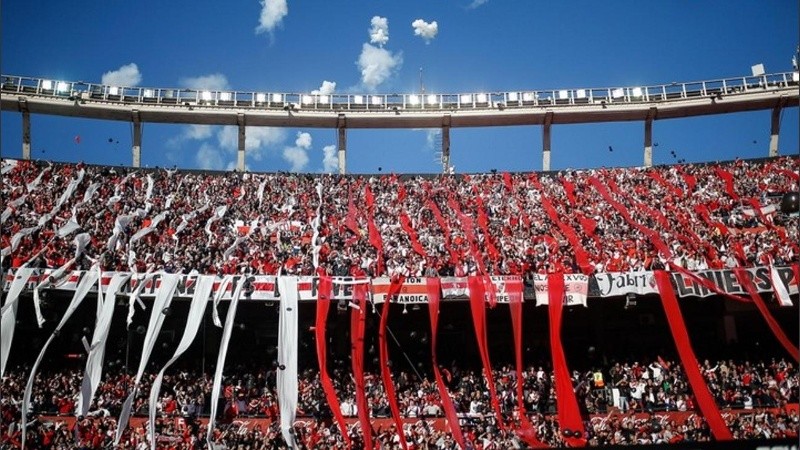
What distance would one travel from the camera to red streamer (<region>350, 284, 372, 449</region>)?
2235 centimetres

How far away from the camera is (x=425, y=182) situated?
131 feet

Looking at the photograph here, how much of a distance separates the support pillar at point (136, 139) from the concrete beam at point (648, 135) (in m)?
32.1

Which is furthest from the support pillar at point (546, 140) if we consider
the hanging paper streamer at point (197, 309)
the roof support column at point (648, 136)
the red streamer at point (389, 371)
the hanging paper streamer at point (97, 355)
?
the hanging paper streamer at point (97, 355)

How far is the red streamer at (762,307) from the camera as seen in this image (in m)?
23.8

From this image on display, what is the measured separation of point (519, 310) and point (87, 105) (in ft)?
96.8

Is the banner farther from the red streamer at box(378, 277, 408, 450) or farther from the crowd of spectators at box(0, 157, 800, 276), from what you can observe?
the crowd of spectators at box(0, 157, 800, 276)

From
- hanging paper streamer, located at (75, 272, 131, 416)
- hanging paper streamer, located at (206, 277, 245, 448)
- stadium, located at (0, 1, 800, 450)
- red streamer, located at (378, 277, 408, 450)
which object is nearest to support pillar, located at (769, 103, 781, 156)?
stadium, located at (0, 1, 800, 450)

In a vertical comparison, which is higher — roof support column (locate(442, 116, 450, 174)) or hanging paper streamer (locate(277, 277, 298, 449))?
roof support column (locate(442, 116, 450, 174))

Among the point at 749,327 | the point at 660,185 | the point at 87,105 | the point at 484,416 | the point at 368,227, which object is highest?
the point at 87,105

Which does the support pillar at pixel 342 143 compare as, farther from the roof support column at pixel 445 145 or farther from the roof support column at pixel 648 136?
the roof support column at pixel 648 136

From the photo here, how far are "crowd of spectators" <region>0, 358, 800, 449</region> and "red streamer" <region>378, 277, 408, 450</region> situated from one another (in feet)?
2.19

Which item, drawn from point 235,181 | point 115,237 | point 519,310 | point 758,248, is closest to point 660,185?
point 758,248

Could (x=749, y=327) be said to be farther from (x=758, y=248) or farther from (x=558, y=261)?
(x=558, y=261)

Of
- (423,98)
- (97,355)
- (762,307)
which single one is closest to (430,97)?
(423,98)
